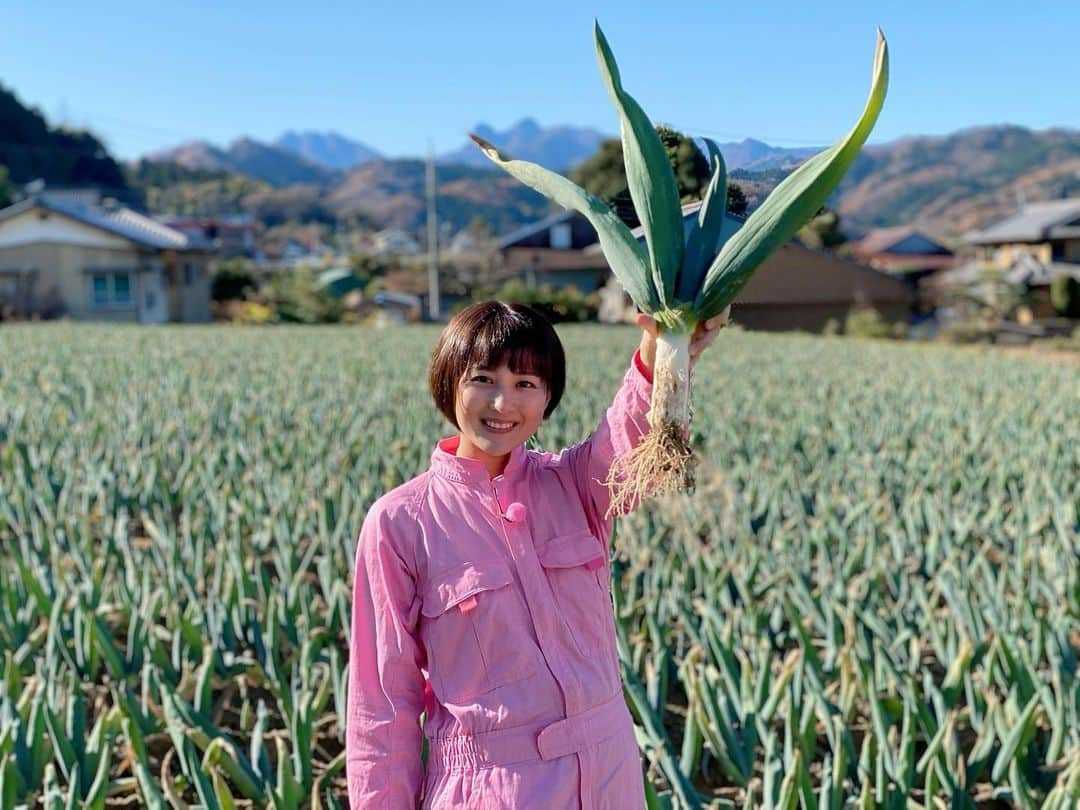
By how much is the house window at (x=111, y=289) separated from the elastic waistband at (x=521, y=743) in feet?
92.1

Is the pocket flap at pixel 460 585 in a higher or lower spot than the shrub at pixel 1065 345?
higher

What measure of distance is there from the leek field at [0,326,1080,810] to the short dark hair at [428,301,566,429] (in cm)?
84

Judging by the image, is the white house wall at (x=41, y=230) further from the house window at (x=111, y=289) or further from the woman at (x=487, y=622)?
the woman at (x=487, y=622)

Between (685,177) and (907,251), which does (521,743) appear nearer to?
(685,177)

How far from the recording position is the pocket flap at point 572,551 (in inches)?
56.6

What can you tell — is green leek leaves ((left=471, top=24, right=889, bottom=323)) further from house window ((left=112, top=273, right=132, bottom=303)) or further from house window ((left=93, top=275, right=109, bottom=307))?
house window ((left=112, top=273, right=132, bottom=303))

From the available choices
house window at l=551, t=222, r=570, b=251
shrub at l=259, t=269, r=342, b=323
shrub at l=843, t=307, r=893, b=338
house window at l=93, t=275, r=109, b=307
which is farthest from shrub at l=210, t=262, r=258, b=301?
shrub at l=843, t=307, r=893, b=338

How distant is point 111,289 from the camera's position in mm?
27156

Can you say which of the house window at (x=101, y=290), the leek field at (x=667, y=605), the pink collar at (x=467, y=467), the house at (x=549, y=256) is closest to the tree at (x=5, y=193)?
the house window at (x=101, y=290)

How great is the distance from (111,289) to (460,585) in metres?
28.3

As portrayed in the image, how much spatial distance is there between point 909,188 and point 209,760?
12078cm

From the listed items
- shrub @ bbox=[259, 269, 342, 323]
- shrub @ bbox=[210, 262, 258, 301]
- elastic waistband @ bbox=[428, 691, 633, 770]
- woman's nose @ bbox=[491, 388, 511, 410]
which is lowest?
elastic waistband @ bbox=[428, 691, 633, 770]

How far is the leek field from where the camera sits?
7.16 feet

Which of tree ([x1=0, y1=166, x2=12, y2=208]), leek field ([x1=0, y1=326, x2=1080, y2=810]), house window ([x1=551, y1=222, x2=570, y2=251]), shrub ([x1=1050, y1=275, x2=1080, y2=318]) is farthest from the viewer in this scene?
tree ([x1=0, y1=166, x2=12, y2=208])
